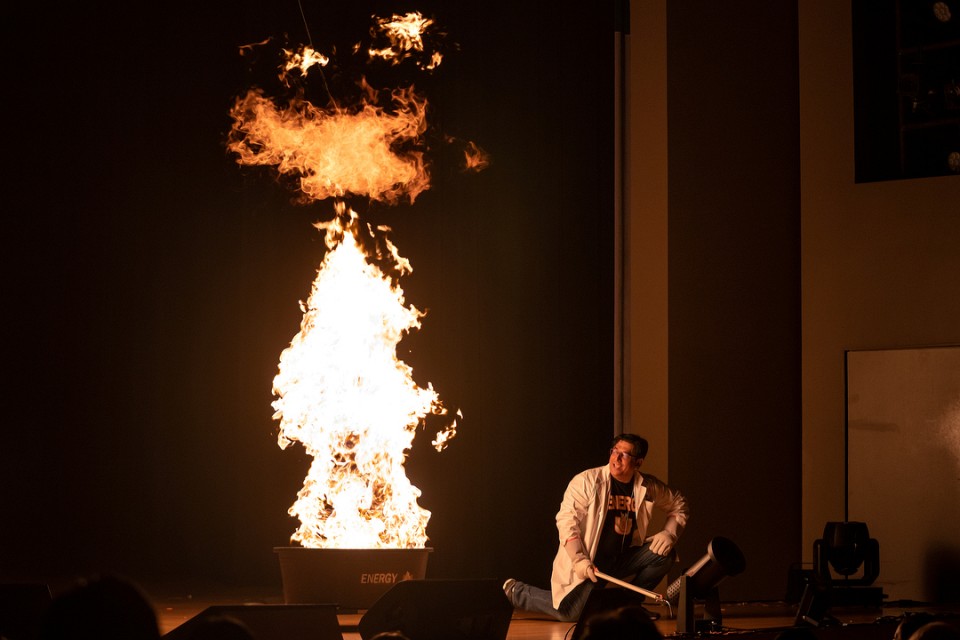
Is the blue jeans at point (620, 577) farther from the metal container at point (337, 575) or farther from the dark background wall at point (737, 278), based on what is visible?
the dark background wall at point (737, 278)

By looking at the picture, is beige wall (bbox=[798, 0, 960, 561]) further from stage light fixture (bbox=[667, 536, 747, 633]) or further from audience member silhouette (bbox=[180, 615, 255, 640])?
audience member silhouette (bbox=[180, 615, 255, 640])

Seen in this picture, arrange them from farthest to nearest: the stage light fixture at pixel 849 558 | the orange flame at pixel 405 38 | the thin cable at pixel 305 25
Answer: the thin cable at pixel 305 25 < the orange flame at pixel 405 38 < the stage light fixture at pixel 849 558

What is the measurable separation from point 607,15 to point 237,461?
479 cm

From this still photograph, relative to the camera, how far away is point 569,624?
24.0ft

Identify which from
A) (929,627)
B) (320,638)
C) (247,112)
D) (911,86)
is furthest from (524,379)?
(929,627)

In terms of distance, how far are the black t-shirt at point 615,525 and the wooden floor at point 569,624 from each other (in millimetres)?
455

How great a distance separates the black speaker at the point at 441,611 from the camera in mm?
5066

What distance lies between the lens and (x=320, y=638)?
14.7 ft

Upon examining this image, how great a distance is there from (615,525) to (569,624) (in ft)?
2.15

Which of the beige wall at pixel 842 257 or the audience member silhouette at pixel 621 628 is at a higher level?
the beige wall at pixel 842 257

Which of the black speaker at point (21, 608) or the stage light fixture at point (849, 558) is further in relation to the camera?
the stage light fixture at point (849, 558)

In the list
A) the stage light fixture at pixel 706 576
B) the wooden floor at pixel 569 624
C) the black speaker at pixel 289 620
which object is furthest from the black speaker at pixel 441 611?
the stage light fixture at pixel 706 576

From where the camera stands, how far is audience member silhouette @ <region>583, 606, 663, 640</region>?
2.93 meters

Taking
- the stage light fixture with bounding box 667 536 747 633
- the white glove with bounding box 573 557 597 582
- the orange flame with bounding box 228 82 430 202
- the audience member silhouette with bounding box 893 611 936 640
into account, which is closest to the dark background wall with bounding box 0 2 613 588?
the orange flame with bounding box 228 82 430 202
